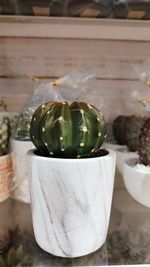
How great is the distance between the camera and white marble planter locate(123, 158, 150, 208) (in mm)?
484

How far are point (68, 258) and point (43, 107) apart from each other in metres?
0.19

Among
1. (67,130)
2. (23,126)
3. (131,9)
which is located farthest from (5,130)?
(131,9)

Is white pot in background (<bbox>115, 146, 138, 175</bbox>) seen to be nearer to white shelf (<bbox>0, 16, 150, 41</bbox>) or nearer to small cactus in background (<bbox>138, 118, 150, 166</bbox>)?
small cactus in background (<bbox>138, 118, 150, 166</bbox>)

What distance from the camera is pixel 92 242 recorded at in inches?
14.9

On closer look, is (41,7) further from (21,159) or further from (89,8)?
(21,159)

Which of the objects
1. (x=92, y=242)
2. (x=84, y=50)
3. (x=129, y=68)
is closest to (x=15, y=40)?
(x=84, y=50)

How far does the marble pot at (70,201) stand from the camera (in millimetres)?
358

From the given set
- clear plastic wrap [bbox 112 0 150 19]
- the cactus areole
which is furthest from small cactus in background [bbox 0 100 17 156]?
clear plastic wrap [bbox 112 0 150 19]

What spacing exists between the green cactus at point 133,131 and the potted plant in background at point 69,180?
0.84 ft

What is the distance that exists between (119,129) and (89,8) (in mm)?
272

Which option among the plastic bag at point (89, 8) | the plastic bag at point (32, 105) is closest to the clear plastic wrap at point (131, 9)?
the plastic bag at point (89, 8)

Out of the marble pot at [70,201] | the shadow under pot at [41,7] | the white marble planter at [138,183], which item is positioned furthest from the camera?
the shadow under pot at [41,7]

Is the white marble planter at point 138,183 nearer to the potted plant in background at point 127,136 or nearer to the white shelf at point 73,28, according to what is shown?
the potted plant in background at point 127,136

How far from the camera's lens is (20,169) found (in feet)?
1.78
